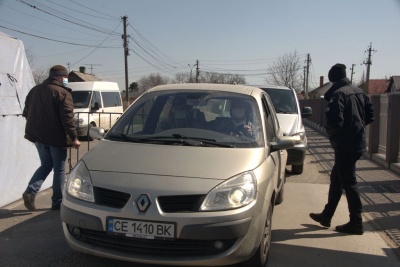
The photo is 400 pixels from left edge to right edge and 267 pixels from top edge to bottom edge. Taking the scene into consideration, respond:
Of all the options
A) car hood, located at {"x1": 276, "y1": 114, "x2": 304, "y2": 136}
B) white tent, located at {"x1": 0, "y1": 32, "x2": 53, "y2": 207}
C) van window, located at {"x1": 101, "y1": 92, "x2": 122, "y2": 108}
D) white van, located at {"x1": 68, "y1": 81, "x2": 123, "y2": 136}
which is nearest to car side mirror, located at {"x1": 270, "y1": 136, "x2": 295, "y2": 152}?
car hood, located at {"x1": 276, "y1": 114, "x2": 304, "y2": 136}

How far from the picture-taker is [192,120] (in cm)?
416

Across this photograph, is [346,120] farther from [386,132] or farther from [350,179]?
[386,132]

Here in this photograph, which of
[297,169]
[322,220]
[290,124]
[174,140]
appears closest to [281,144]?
[174,140]

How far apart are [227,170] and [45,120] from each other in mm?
2982

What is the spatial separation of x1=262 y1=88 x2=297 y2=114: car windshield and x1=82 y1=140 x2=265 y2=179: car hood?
17.1 ft

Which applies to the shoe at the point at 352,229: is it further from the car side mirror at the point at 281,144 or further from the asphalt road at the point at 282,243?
the car side mirror at the point at 281,144

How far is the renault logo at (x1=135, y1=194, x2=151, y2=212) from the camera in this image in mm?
2962

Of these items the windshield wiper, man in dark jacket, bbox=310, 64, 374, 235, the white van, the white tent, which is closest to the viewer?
the windshield wiper

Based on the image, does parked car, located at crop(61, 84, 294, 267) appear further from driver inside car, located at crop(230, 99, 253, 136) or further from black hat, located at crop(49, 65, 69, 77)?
black hat, located at crop(49, 65, 69, 77)

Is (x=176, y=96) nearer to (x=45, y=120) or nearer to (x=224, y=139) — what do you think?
(x=224, y=139)

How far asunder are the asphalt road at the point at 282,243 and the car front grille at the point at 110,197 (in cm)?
86

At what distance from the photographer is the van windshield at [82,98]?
15914 mm

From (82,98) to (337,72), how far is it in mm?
13142

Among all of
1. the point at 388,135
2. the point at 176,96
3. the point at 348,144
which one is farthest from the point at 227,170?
the point at 388,135
